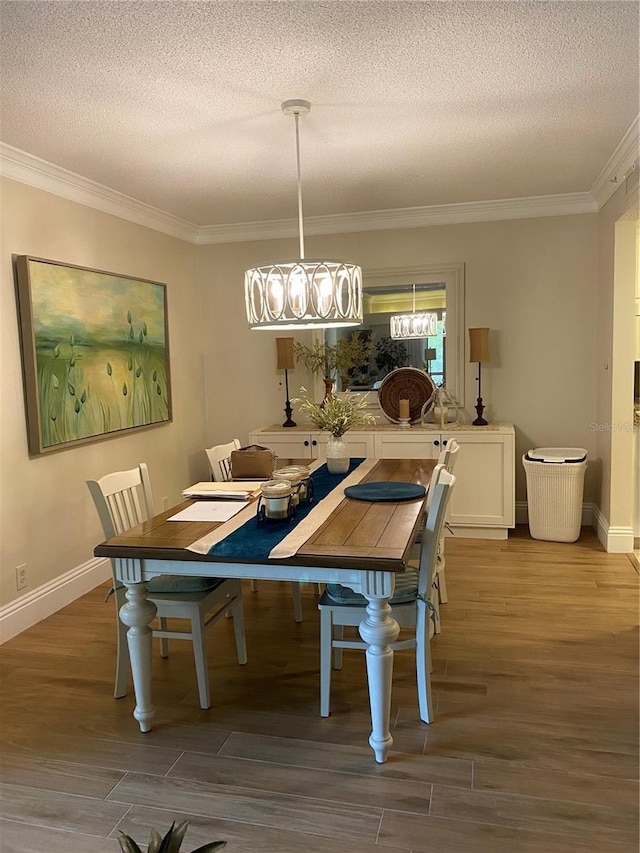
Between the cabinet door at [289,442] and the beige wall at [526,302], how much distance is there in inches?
49.8

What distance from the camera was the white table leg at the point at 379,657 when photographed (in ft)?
7.11

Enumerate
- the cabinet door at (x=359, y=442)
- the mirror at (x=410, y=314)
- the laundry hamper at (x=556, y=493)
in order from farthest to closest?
the mirror at (x=410, y=314)
the cabinet door at (x=359, y=442)
the laundry hamper at (x=556, y=493)

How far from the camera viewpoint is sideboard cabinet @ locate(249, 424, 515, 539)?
15.2 ft

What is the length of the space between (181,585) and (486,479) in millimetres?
2710

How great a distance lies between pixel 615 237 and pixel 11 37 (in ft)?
11.6

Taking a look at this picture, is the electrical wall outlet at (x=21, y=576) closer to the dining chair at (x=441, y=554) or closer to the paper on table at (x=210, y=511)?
the paper on table at (x=210, y=511)

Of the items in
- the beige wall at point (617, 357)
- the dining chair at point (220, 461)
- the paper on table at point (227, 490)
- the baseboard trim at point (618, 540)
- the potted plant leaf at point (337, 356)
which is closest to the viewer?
the paper on table at point (227, 490)

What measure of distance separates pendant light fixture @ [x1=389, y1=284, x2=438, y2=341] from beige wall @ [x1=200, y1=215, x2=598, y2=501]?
268mm

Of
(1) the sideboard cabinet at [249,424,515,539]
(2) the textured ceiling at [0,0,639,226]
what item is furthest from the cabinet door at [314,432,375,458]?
(2) the textured ceiling at [0,0,639,226]

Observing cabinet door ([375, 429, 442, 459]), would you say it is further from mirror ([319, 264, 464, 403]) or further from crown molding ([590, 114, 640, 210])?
crown molding ([590, 114, 640, 210])

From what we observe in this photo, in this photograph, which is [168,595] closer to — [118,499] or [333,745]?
[118,499]

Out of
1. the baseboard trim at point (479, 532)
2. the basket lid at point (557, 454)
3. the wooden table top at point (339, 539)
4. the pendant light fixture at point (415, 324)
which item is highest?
the pendant light fixture at point (415, 324)

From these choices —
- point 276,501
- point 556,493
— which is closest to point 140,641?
point 276,501

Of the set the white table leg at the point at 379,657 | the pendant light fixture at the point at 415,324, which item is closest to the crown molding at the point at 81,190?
the pendant light fixture at the point at 415,324
